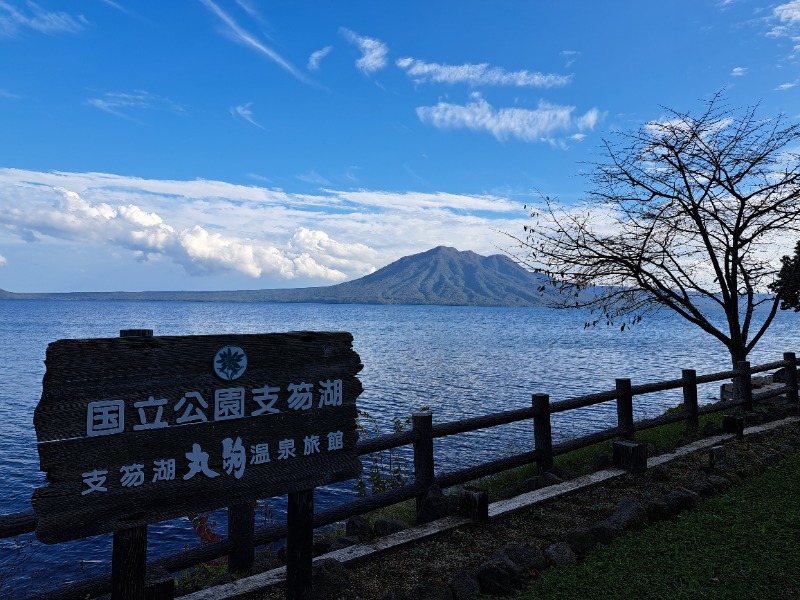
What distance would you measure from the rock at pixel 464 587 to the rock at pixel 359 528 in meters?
1.96

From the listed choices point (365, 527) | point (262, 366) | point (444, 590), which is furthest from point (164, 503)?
point (365, 527)

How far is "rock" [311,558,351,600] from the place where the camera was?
194 inches

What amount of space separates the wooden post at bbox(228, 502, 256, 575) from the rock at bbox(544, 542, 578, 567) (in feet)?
9.66

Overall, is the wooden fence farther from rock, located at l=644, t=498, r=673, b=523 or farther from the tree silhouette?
the tree silhouette

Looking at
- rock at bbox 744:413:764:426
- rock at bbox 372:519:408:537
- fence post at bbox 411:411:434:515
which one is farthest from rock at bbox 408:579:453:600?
rock at bbox 744:413:764:426

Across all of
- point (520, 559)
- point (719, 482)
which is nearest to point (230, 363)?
point (520, 559)

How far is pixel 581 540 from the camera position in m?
5.79

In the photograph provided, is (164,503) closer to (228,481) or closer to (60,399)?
(228,481)

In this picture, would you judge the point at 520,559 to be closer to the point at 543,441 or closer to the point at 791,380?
the point at 543,441

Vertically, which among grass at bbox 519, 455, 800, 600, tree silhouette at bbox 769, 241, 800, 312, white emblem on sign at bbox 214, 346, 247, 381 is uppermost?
tree silhouette at bbox 769, 241, 800, 312

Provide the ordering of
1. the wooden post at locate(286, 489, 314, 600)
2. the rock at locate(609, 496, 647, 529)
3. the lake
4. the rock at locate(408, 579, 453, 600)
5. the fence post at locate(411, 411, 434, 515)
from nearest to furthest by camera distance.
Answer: the wooden post at locate(286, 489, 314, 600) → the rock at locate(408, 579, 453, 600) → the rock at locate(609, 496, 647, 529) → the fence post at locate(411, 411, 434, 515) → the lake

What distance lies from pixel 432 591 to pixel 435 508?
2137mm

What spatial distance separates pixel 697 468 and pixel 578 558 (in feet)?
14.5

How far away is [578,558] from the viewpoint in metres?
5.62
